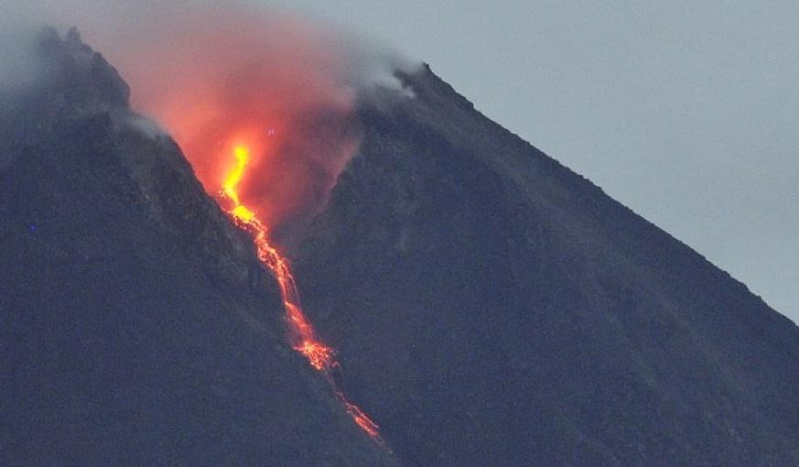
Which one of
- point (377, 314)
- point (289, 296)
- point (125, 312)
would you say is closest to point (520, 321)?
point (377, 314)

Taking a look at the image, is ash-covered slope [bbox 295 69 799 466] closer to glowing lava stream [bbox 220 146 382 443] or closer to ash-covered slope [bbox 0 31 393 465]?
glowing lava stream [bbox 220 146 382 443]

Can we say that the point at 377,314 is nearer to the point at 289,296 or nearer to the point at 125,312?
the point at 289,296

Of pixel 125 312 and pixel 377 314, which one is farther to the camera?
pixel 377 314

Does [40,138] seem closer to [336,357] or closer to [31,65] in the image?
[31,65]

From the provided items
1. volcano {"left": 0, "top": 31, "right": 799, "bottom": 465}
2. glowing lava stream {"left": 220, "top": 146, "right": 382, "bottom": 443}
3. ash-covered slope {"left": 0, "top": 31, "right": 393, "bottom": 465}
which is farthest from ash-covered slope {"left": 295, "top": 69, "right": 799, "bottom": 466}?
ash-covered slope {"left": 0, "top": 31, "right": 393, "bottom": 465}

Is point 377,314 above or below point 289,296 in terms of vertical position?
above

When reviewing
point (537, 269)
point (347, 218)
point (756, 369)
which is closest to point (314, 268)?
point (347, 218)

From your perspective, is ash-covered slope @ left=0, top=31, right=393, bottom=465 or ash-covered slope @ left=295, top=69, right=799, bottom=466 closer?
ash-covered slope @ left=0, top=31, right=393, bottom=465
